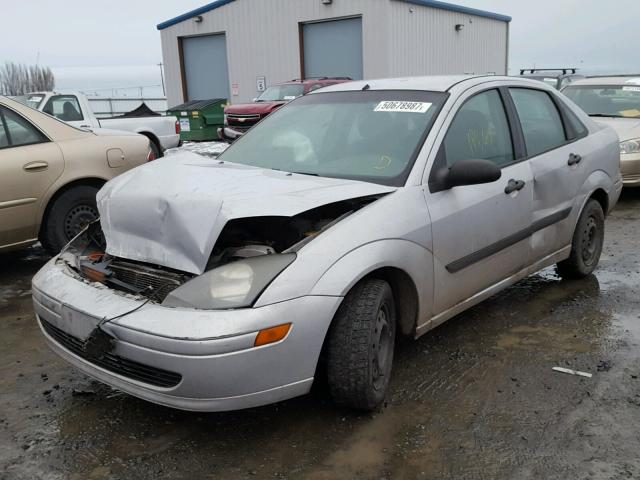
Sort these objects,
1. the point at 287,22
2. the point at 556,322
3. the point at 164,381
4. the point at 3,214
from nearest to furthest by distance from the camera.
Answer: the point at 164,381
the point at 556,322
the point at 3,214
the point at 287,22

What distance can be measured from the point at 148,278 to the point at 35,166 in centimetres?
287

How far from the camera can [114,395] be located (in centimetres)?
332

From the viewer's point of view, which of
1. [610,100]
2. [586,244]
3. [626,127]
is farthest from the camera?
[610,100]

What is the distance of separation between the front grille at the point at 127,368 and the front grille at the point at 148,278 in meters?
0.30

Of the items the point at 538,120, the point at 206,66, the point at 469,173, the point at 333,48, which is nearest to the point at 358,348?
the point at 469,173

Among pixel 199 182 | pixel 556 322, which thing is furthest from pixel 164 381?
pixel 556 322

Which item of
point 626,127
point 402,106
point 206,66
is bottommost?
point 626,127

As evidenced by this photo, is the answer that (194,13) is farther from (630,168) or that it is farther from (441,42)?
(630,168)

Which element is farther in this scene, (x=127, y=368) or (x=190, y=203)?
(x=190, y=203)

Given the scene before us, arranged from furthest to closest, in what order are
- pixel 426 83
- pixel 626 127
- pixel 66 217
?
pixel 626 127 < pixel 66 217 < pixel 426 83

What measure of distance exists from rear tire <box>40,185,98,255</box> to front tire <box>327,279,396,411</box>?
3.39m

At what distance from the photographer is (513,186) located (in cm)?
384

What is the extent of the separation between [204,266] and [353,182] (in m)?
0.96

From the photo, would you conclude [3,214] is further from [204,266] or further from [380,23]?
[380,23]
